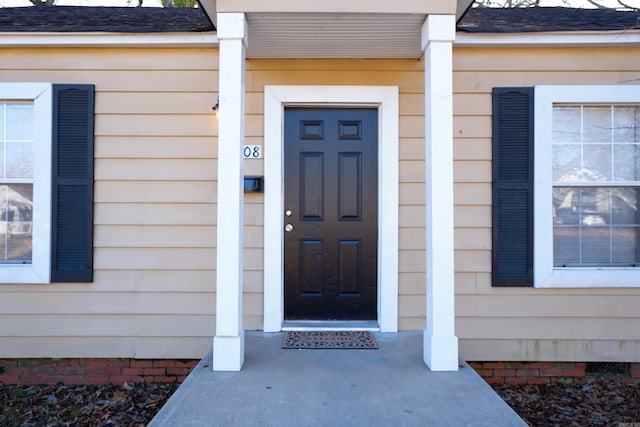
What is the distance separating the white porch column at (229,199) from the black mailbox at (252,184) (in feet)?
2.52

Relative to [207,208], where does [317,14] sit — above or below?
above

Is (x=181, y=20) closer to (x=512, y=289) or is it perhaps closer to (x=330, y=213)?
(x=330, y=213)

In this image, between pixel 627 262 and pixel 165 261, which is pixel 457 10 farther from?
pixel 165 261

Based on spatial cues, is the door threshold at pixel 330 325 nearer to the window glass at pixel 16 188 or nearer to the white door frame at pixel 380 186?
the white door frame at pixel 380 186

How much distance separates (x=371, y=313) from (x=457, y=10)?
8.02ft

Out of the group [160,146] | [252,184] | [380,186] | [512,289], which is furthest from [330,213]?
[512,289]

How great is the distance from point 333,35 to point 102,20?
2.15 meters

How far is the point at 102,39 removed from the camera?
3.69 m

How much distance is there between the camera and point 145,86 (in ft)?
12.4

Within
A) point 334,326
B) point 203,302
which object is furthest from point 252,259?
point 334,326

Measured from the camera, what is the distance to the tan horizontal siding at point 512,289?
12.2 ft

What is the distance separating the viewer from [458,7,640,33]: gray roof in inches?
144

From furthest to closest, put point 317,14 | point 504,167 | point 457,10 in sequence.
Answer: point 504,167 → point 457,10 → point 317,14

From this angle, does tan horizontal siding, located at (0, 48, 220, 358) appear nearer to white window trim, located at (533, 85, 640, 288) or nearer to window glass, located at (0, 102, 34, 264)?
window glass, located at (0, 102, 34, 264)
